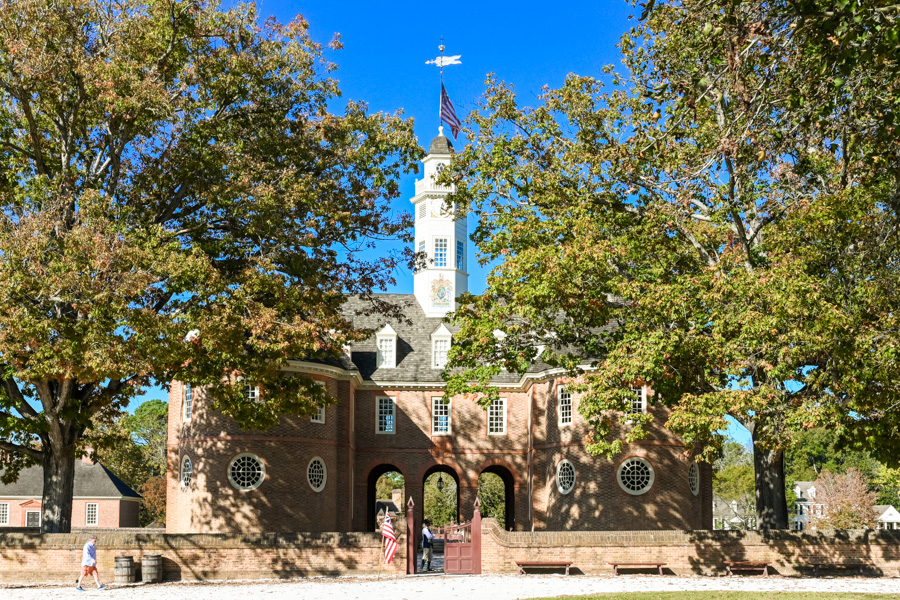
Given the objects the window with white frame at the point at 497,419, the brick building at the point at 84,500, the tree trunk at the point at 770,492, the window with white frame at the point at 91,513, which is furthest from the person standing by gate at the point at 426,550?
the window with white frame at the point at 91,513

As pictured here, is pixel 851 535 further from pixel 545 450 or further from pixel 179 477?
pixel 179 477

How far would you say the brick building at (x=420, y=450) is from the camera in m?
32.0

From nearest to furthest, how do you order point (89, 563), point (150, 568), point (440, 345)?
point (89, 563)
point (150, 568)
point (440, 345)

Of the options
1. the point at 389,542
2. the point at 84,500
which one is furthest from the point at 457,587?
the point at 84,500

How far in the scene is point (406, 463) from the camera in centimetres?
3978

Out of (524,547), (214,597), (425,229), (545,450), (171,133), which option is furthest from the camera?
(425,229)

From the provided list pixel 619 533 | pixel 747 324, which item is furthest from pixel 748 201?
pixel 619 533

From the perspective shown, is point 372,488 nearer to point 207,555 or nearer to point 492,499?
point 492,499

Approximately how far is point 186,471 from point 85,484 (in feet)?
99.9

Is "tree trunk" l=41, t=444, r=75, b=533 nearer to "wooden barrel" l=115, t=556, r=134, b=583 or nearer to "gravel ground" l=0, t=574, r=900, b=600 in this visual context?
"wooden barrel" l=115, t=556, r=134, b=583

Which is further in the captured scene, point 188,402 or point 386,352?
point 386,352

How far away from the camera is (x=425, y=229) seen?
45.5 m

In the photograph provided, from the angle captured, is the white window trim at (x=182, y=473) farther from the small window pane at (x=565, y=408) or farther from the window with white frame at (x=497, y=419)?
the small window pane at (x=565, y=408)

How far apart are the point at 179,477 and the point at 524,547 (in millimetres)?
15232
